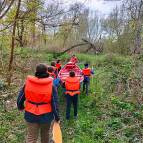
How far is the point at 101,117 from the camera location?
43.3 feet

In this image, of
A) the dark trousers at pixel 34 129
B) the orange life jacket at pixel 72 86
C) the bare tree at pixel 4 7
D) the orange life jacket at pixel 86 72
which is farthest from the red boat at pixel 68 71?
the dark trousers at pixel 34 129

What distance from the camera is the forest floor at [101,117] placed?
1066cm

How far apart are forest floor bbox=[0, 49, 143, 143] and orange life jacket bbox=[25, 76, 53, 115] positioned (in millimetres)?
3189

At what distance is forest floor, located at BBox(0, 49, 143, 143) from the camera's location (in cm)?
1066

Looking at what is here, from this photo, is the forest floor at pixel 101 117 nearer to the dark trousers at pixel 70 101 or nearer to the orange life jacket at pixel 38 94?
the dark trousers at pixel 70 101

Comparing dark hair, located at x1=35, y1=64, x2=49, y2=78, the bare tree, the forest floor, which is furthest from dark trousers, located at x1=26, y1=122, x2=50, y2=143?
the bare tree

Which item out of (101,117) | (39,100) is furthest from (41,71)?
(101,117)

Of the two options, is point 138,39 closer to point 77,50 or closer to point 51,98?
point 77,50

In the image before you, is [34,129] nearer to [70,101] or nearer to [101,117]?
[70,101]

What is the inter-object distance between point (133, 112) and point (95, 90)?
16.9 feet

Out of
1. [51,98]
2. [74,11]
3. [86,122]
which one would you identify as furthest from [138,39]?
[51,98]

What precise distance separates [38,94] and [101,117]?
6.31 meters

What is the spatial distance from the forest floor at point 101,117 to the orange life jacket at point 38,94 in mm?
3189

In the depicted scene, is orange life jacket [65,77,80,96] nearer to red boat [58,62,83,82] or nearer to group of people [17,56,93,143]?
red boat [58,62,83,82]
